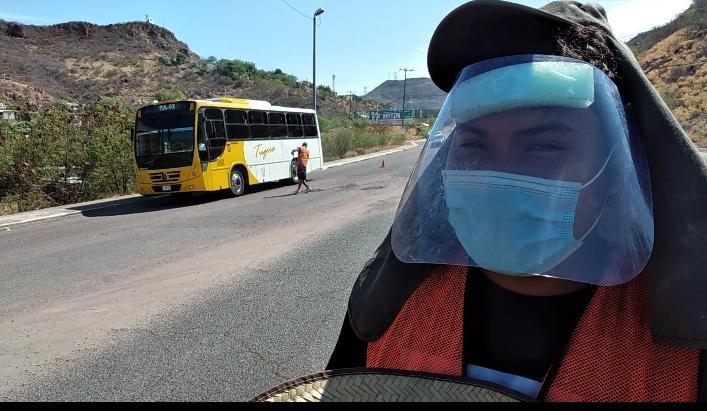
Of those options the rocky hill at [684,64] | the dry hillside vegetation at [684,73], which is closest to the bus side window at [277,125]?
the rocky hill at [684,64]

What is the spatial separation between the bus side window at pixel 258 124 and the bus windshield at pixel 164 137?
106 inches

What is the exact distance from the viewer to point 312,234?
9.18 meters

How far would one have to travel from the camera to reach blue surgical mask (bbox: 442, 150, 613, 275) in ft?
3.40

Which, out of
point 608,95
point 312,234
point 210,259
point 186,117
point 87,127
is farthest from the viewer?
point 87,127

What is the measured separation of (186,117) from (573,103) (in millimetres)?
15491

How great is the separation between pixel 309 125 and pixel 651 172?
2186cm

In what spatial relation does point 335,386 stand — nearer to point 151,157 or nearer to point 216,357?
point 216,357

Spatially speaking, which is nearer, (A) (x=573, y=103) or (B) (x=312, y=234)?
(A) (x=573, y=103)

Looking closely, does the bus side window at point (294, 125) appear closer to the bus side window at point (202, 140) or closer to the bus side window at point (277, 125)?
the bus side window at point (277, 125)

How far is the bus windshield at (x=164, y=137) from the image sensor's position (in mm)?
15602

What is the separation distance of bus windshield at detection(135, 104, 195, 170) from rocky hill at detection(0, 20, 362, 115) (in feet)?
164

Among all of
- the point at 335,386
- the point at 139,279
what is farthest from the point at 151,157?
the point at 335,386

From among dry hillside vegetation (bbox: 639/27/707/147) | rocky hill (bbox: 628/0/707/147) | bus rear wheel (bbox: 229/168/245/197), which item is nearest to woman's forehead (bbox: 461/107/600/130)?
bus rear wheel (bbox: 229/168/245/197)

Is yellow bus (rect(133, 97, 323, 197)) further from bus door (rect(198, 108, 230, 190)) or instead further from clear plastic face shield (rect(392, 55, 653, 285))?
clear plastic face shield (rect(392, 55, 653, 285))
